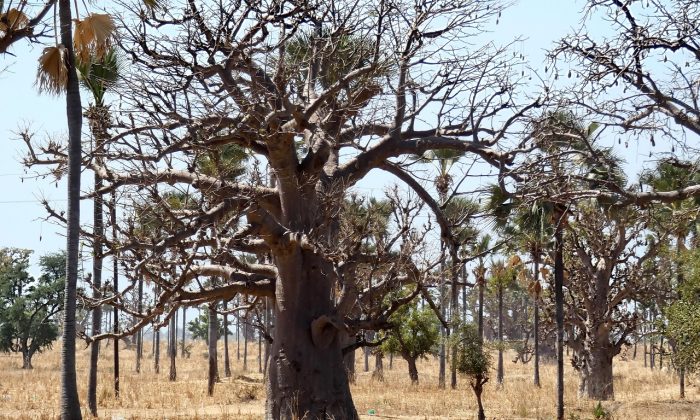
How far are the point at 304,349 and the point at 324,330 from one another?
0.41 m

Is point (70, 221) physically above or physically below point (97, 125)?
below

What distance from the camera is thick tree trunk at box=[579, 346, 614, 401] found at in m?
26.8

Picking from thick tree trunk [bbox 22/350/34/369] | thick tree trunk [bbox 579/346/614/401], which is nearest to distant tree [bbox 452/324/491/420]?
thick tree trunk [bbox 579/346/614/401]

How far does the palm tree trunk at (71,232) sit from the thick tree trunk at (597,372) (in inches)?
741

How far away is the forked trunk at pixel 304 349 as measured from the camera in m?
13.1

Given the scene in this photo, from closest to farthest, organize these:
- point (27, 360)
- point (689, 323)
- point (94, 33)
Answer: point (94, 33) → point (689, 323) → point (27, 360)

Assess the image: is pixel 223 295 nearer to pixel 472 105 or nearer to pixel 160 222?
pixel 160 222

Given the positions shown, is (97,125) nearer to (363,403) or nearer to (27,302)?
(363,403)

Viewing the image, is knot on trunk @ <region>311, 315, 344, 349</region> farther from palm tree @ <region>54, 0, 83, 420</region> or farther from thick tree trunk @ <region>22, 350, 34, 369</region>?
thick tree trunk @ <region>22, 350, 34, 369</region>

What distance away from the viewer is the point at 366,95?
13016 millimetres

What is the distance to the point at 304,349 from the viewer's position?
1317 centimetres

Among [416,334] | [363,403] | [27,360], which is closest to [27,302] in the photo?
[27,360]

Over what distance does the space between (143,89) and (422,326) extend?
1040 inches

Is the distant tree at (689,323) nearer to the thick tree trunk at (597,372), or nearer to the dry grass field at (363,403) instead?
the dry grass field at (363,403)
